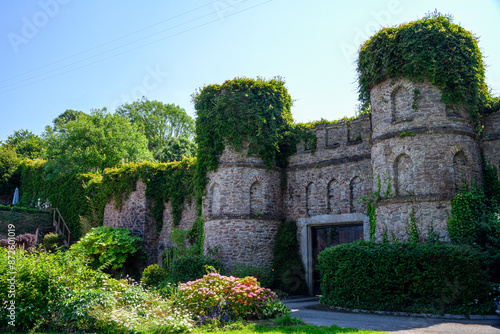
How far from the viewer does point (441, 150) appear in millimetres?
12836

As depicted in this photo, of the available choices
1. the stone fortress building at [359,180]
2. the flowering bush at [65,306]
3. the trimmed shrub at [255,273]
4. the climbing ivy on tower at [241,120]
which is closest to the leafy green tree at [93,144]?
the stone fortress building at [359,180]

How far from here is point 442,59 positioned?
42.8 ft

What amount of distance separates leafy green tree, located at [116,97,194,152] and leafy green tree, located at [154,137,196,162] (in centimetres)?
402

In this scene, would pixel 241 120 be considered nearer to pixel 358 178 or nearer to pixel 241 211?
pixel 241 211

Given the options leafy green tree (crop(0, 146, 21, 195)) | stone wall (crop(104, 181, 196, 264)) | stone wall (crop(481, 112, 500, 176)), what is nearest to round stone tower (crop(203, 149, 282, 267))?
stone wall (crop(104, 181, 196, 264))

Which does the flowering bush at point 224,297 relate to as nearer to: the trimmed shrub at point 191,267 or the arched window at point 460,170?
the trimmed shrub at point 191,267

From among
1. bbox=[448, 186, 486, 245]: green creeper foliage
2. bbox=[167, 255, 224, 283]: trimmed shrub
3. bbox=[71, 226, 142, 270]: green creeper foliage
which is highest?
bbox=[448, 186, 486, 245]: green creeper foliage

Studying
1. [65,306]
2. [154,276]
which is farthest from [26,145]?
[65,306]

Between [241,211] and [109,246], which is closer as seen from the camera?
[241,211]

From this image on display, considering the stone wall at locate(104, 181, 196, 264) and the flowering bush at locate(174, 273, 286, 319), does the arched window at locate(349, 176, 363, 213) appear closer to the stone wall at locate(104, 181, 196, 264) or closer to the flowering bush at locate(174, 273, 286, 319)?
the flowering bush at locate(174, 273, 286, 319)

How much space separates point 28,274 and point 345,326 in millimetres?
6568

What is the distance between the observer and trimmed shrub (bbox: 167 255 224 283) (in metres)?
15.6

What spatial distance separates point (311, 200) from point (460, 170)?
5.76 m

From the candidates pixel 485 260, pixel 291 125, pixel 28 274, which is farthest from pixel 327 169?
pixel 28 274
